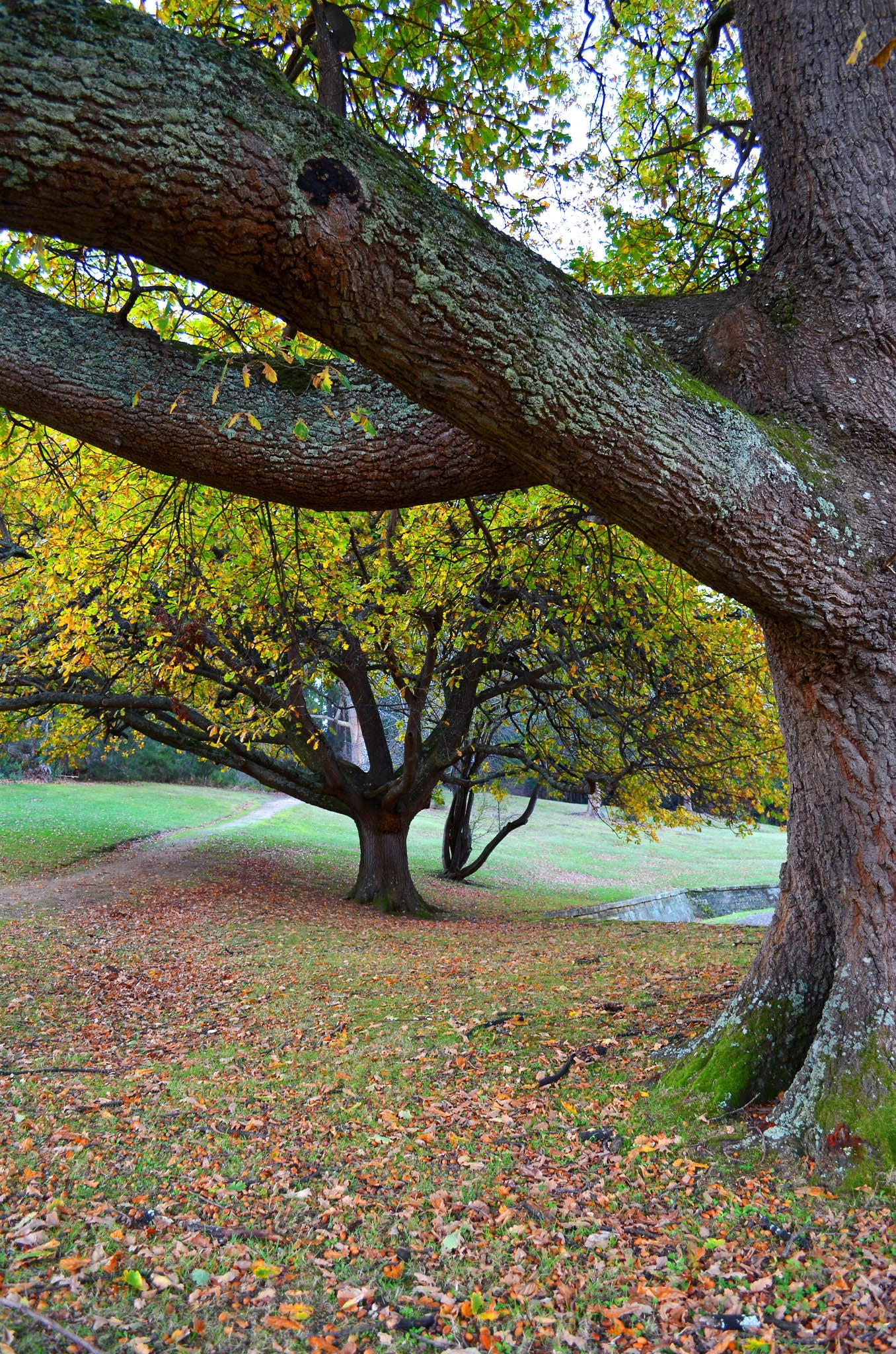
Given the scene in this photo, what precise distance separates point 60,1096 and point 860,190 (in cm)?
633

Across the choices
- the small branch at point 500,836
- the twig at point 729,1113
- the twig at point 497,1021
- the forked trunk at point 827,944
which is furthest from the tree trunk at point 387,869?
the twig at point 729,1113

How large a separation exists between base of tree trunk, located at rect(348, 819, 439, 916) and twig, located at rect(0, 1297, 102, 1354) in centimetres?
1119

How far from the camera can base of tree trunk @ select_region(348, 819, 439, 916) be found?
45.6 ft

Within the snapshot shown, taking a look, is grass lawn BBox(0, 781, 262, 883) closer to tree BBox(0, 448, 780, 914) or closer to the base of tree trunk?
tree BBox(0, 448, 780, 914)

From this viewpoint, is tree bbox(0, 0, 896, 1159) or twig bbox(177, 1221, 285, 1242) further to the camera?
twig bbox(177, 1221, 285, 1242)


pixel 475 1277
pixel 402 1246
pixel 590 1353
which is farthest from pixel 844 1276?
pixel 402 1246

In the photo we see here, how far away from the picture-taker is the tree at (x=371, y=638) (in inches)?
331

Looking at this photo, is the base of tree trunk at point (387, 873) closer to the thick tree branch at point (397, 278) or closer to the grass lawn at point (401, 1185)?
the grass lawn at point (401, 1185)

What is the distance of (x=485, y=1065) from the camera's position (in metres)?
5.05

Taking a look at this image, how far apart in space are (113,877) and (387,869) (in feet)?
17.4

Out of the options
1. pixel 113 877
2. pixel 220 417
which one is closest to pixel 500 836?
pixel 113 877

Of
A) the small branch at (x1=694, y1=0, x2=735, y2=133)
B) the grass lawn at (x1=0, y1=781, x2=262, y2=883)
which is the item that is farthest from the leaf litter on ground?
the grass lawn at (x1=0, y1=781, x2=262, y2=883)

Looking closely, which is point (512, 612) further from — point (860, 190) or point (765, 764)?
point (860, 190)

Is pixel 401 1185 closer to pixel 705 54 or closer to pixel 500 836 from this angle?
pixel 705 54
